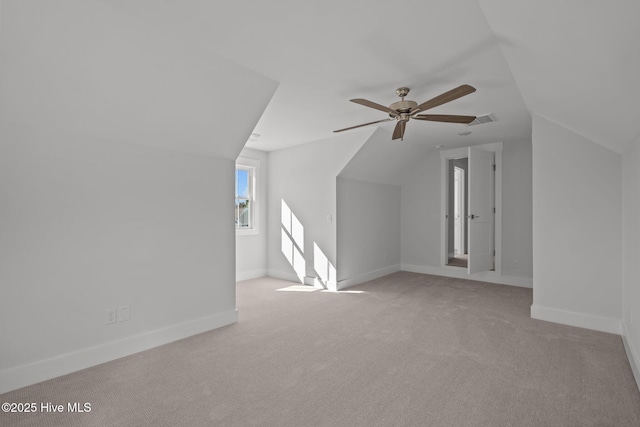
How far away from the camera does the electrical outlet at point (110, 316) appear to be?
2574 millimetres

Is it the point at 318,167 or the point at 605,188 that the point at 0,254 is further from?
the point at 605,188

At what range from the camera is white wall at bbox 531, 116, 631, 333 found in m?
3.18

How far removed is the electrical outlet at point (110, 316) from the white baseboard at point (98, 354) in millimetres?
178

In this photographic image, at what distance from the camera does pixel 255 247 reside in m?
5.87

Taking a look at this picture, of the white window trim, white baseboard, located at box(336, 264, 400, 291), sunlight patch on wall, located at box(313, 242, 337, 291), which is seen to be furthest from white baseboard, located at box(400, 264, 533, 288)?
the white window trim

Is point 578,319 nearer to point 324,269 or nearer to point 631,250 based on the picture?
point 631,250

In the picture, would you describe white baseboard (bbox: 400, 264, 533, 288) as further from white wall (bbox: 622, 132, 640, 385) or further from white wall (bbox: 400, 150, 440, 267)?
white wall (bbox: 622, 132, 640, 385)

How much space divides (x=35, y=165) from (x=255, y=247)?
3869mm

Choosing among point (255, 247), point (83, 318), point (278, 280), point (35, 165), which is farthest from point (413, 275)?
point (35, 165)

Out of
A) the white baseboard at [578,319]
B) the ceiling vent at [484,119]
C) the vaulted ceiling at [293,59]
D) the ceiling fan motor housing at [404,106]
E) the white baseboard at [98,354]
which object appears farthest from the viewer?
the ceiling vent at [484,119]

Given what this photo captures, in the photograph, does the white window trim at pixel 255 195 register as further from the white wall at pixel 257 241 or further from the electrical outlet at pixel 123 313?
the electrical outlet at pixel 123 313

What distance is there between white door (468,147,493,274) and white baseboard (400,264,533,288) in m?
0.24

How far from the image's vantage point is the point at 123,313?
8.75 feet

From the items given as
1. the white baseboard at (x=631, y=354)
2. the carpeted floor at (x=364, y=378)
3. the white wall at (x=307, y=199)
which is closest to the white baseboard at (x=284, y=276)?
the white wall at (x=307, y=199)
